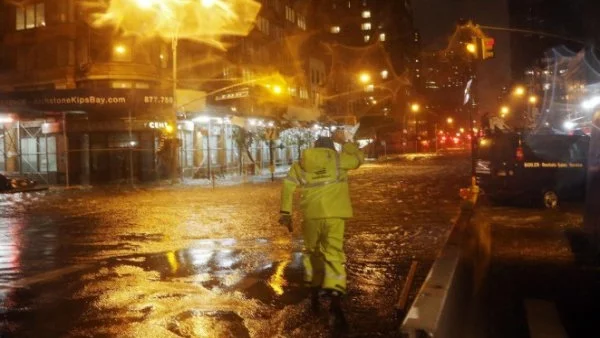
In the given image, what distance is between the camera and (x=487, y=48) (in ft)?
52.9

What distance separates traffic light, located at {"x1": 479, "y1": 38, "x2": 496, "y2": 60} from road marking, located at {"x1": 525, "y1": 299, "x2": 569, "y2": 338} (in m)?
10.1

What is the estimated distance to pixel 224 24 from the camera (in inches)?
1777

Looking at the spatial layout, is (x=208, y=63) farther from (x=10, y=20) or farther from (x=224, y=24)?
(x=10, y=20)

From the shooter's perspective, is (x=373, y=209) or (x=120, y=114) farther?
(x=120, y=114)

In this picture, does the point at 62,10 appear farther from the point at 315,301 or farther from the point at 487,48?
the point at 315,301

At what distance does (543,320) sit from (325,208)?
2.55m

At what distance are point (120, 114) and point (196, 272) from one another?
26635 mm

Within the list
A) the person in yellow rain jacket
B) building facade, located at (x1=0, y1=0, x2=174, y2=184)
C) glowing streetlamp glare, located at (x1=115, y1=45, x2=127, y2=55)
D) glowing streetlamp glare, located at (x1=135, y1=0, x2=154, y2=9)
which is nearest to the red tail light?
the person in yellow rain jacket

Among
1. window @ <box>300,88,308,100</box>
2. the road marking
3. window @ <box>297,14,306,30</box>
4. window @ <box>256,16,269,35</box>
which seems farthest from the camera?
window @ <box>300,88,308,100</box>

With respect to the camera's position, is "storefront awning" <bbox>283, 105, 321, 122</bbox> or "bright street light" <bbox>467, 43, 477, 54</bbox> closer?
Answer: "bright street light" <bbox>467, 43, 477, 54</bbox>

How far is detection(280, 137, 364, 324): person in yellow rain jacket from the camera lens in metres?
6.05

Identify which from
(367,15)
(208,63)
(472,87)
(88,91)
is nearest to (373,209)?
(472,87)

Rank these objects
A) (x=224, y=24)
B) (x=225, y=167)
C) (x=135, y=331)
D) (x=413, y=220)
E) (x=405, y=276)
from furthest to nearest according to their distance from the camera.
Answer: (x=224, y=24), (x=225, y=167), (x=413, y=220), (x=405, y=276), (x=135, y=331)

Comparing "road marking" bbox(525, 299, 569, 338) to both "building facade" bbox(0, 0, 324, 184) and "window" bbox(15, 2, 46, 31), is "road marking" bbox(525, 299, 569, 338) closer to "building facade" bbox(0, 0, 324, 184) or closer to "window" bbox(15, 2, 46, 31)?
"building facade" bbox(0, 0, 324, 184)
